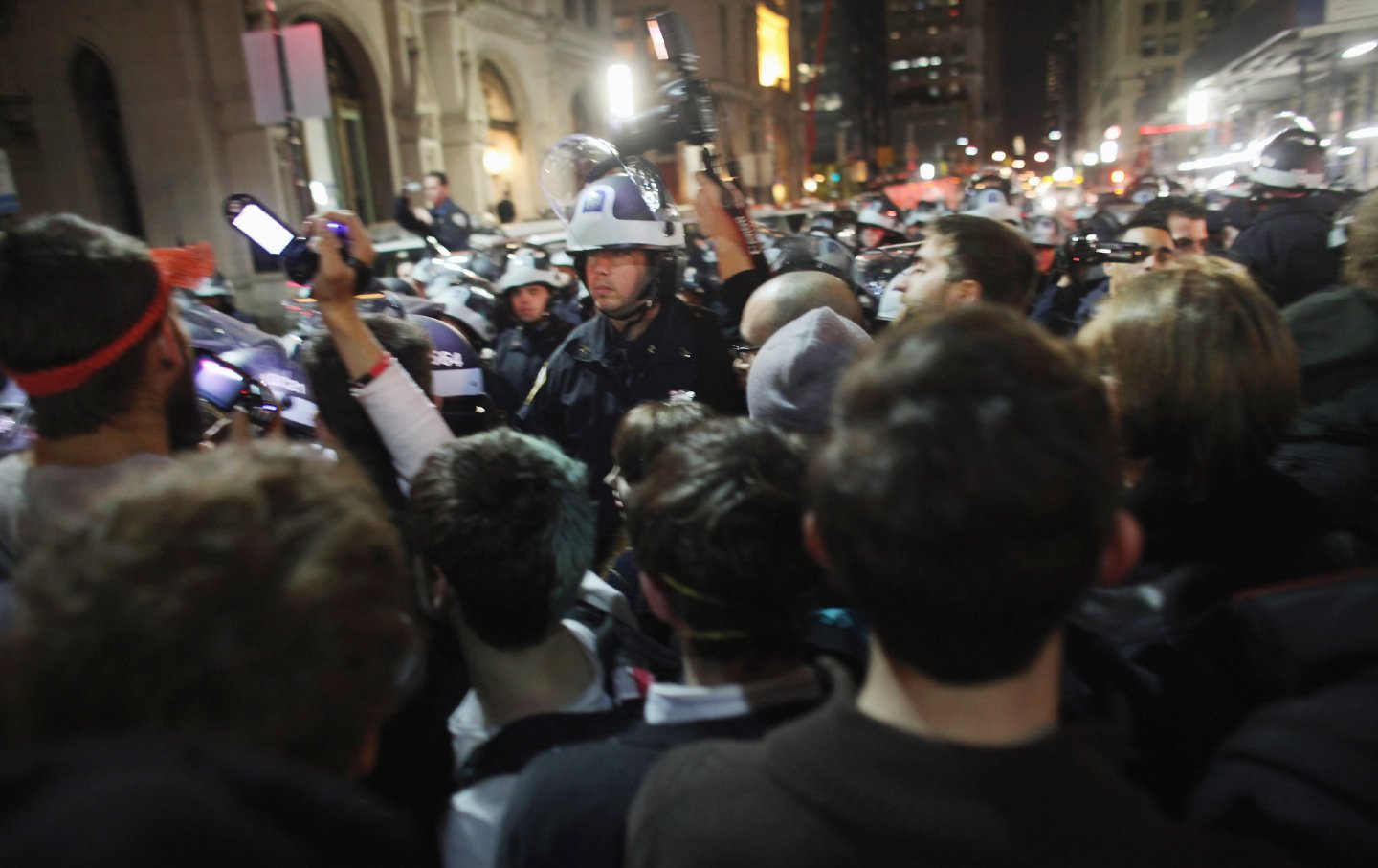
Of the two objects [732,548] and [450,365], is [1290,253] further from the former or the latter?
[732,548]

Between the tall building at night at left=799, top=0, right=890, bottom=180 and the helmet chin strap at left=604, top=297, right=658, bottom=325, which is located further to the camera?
the tall building at night at left=799, top=0, right=890, bottom=180

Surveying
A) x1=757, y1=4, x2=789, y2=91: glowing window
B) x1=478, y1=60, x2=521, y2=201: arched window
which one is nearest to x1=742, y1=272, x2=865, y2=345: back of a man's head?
x1=478, y1=60, x2=521, y2=201: arched window

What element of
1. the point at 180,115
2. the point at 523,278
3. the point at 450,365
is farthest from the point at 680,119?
the point at 180,115

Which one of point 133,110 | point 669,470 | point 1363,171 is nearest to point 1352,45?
point 1363,171

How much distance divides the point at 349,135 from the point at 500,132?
7117 millimetres

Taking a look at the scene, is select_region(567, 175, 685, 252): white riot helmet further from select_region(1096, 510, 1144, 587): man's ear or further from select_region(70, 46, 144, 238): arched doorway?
select_region(70, 46, 144, 238): arched doorway

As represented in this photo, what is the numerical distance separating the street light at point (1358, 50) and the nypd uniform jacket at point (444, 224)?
12.9 meters

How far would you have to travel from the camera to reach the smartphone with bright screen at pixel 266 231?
7.97 ft

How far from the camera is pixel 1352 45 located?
12523 millimetres

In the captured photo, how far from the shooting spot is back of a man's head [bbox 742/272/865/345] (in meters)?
3.28

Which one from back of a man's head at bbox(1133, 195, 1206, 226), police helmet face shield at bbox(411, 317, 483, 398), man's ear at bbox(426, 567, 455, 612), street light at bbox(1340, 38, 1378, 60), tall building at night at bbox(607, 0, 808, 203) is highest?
tall building at night at bbox(607, 0, 808, 203)

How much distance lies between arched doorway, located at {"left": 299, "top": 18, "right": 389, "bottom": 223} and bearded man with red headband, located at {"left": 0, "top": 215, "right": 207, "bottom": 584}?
1763 cm

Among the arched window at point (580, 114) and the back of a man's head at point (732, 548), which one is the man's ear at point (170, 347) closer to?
the back of a man's head at point (732, 548)

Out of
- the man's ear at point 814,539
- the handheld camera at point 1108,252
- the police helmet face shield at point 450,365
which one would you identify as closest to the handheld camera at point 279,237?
the police helmet face shield at point 450,365
